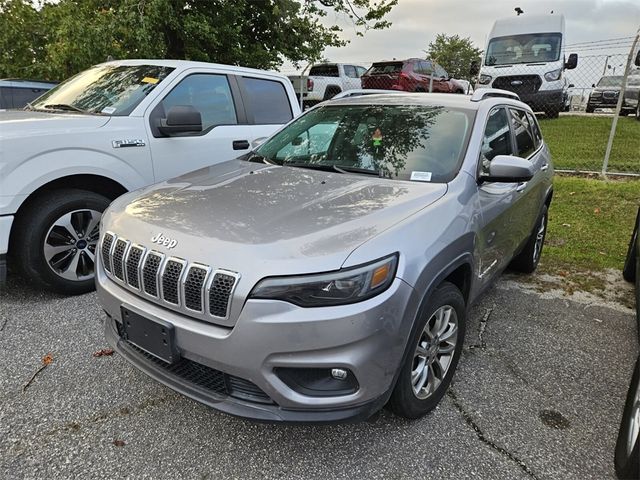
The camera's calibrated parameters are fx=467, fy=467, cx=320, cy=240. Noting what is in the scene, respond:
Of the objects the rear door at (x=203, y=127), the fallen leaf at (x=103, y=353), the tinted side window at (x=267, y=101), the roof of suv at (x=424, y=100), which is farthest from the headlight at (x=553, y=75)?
the fallen leaf at (x=103, y=353)

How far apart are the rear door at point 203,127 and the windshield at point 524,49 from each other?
10.8 metres

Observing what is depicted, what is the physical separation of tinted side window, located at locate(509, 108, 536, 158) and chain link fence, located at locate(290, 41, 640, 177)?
3260 mm

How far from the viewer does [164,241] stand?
2.13m

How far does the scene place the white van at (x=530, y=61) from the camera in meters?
12.4

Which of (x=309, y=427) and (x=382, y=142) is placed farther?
(x=382, y=142)

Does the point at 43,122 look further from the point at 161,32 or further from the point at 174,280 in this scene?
the point at 161,32

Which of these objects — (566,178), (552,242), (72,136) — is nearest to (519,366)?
(552,242)

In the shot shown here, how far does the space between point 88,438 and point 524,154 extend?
366 centimetres

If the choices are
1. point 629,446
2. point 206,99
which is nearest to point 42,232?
point 206,99

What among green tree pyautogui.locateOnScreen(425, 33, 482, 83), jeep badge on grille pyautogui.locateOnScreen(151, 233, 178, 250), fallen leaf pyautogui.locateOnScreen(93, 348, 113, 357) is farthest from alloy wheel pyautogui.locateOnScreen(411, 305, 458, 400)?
green tree pyautogui.locateOnScreen(425, 33, 482, 83)

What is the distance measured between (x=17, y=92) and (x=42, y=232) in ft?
18.2

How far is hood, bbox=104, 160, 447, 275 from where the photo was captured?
1949mm

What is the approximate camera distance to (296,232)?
6.84 ft

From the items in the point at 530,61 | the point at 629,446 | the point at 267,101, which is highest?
the point at 530,61
